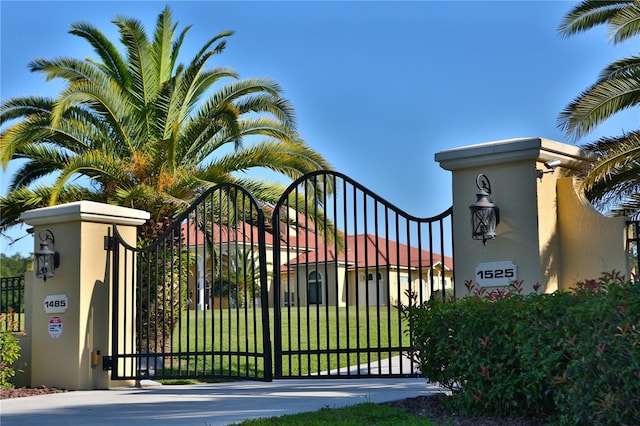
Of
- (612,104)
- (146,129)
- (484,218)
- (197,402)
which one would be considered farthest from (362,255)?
(484,218)

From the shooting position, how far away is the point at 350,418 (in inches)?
309

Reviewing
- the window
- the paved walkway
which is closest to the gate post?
the paved walkway

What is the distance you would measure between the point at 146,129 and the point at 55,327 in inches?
268

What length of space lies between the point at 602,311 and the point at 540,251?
269 centimetres

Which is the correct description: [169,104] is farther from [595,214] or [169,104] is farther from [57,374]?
[595,214]

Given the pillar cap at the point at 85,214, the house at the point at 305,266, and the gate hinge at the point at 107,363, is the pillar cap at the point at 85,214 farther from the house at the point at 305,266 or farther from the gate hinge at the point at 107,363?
the gate hinge at the point at 107,363

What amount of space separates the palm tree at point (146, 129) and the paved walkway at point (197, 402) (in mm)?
6226

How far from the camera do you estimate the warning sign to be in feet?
42.1

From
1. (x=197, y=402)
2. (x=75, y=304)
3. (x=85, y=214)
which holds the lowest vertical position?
(x=197, y=402)

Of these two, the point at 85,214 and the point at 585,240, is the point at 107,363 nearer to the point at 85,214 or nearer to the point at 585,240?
the point at 85,214

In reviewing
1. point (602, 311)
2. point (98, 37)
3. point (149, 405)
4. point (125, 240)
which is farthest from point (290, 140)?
point (602, 311)

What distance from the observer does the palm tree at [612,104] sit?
12152mm

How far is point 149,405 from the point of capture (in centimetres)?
994

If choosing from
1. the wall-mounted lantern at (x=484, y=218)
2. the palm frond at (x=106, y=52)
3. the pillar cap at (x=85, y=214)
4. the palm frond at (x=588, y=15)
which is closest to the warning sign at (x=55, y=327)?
the pillar cap at (x=85, y=214)
